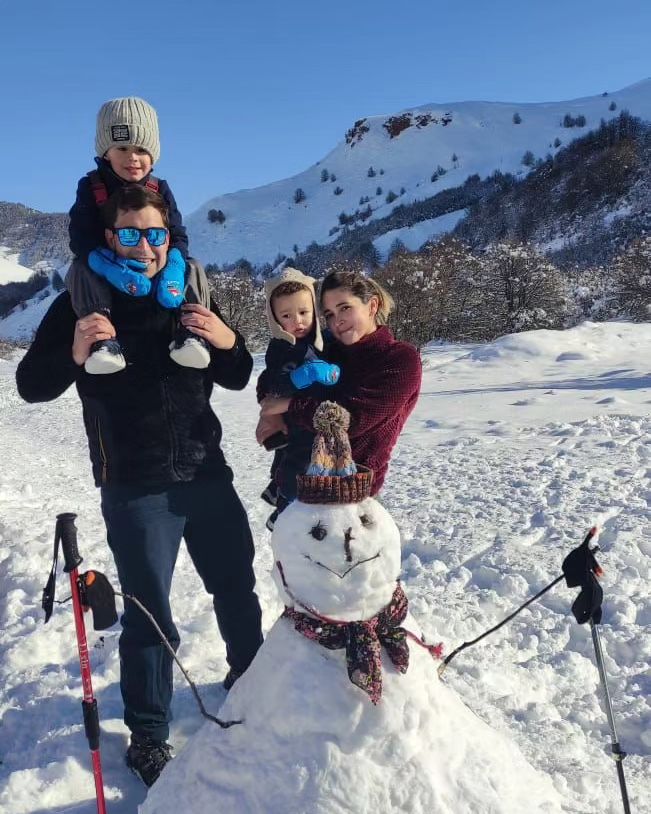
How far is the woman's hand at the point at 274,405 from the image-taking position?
2219mm

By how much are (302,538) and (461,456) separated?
534 cm

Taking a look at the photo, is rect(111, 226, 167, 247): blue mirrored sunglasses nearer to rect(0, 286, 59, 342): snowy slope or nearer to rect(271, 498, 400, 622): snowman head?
rect(271, 498, 400, 622): snowman head

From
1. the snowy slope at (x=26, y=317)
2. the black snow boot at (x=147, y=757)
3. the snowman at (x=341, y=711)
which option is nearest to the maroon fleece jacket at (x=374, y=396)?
the snowman at (x=341, y=711)

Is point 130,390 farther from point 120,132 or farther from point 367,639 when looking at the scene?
point 367,639

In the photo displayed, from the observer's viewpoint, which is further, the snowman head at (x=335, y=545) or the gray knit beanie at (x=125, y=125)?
the gray knit beanie at (x=125, y=125)

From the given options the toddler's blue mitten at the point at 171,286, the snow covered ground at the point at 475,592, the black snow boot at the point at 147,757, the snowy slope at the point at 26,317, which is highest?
the snowy slope at the point at 26,317

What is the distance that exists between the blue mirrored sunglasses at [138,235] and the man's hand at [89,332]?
276mm

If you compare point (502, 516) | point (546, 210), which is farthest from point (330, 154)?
point (502, 516)

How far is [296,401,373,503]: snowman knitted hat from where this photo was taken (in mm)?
1730

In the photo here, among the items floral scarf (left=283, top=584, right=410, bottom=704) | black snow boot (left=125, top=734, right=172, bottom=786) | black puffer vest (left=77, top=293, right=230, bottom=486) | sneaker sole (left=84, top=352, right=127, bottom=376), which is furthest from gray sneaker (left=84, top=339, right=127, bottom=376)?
black snow boot (left=125, top=734, right=172, bottom=786)

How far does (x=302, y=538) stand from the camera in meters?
1.71

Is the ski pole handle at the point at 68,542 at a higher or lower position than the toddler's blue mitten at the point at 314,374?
lower

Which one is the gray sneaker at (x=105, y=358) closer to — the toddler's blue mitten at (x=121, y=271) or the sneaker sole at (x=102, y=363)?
the sneaker sole at (x=102, y=363)

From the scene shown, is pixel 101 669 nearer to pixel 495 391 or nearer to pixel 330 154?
pixel 495 391
